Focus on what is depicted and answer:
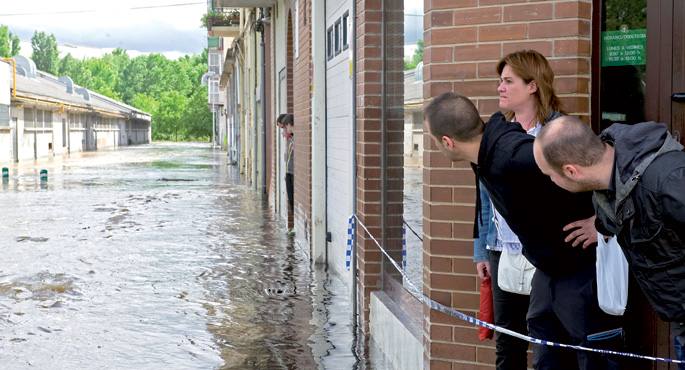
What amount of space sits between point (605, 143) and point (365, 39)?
4377 mm

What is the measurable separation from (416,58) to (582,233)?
282 centimetres

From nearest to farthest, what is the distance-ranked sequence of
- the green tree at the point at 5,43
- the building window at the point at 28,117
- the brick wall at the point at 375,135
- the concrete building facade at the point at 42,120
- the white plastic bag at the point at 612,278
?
1. the white plastic bag at the point at 612,278
2. the brick wall at the point at 375,135
3. the concrete building facade at the point at 42,120
4. the building window at the point at 28,117
5. the green tree at the point at 5,43

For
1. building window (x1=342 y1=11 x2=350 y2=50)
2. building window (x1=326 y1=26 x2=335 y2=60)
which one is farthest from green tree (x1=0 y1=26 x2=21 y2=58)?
building window (x1=342 y1=11 x2=350 y2=50)

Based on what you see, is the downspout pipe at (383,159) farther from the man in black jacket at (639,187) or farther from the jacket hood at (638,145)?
the jacket hood at (638,145)

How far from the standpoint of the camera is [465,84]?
4.79 meters

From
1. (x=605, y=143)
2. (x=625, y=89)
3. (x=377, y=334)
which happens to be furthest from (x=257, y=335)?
(x=605, y=143)

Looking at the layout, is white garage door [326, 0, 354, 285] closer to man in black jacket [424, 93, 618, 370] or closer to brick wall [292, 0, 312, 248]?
brick wall [292, 0, 312, 248]

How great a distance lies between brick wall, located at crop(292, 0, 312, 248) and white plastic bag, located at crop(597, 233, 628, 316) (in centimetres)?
768

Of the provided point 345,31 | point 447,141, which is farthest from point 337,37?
point 447,141

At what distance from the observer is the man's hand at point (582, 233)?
135 inches

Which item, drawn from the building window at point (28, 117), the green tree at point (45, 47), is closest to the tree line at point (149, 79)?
the green tree at point (45, 47)

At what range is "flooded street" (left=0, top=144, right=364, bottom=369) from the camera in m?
6.70

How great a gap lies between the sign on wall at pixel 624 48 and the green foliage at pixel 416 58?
1459mm

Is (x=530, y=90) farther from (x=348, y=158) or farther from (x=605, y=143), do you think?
(x=348, y=158)
